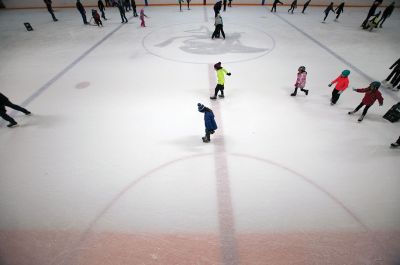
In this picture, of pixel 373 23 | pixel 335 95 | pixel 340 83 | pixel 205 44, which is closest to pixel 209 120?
pixel 340 83

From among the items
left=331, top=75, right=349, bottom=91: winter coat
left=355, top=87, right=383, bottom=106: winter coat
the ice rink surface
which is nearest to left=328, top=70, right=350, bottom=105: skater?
left=331, top=75, right=349, bottom=91: winter coat

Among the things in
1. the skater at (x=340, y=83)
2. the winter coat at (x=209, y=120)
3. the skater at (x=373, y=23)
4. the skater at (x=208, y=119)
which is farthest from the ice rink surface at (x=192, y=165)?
the skater at (x=373, y=23)

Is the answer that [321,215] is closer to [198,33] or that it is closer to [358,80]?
[358,80]

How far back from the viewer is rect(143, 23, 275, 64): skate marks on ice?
954 cm

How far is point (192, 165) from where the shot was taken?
460 centimetres

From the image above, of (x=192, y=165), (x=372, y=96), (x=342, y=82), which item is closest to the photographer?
(x=192, y=165)

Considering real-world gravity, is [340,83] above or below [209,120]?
above

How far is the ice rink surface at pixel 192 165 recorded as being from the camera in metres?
3.32

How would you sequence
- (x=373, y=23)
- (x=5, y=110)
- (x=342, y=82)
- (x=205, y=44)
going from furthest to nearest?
(x=373, y=23)
(x=205, y=44)
(x=342, y=82)
(x=5, y=110)

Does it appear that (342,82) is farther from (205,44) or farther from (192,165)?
(205,44)

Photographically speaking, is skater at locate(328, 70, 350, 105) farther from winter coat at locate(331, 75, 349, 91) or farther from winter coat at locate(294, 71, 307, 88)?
winter coat at locate(294, 71, 307, 88)

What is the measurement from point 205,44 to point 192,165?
8116 mm

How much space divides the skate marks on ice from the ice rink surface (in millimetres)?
222

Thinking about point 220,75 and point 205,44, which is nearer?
point 220,75
